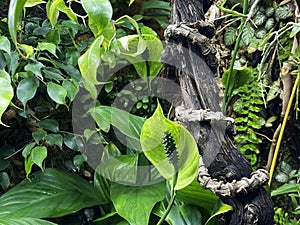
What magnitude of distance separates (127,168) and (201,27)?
406 millimetres

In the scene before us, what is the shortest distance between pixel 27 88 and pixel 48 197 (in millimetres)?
264

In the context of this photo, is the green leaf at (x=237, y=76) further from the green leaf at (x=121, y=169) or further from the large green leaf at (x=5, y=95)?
the large green leaf at (x=5, y=95)

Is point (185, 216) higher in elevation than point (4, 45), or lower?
lower

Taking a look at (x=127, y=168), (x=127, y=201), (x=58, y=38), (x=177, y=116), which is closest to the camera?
(x=177, y=116)

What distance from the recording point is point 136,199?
89cm

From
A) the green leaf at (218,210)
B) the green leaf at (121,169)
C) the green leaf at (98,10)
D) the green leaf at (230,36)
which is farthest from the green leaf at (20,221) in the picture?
the green leaf at (230,36)

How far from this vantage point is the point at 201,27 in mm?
776

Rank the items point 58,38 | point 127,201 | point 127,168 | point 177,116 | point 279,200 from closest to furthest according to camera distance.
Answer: point 177,116
point 127,201
point 127,168
point 58,38
point 279,200

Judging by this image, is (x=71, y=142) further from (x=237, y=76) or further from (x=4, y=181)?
(x=237, y=76)

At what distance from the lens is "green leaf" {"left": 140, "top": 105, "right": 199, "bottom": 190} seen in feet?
2.04

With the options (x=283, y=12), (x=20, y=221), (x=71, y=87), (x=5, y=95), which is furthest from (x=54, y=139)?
(x=283, y=12)

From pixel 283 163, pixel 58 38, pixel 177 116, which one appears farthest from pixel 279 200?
pixel 58 38

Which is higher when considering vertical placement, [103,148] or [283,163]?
[103,148]

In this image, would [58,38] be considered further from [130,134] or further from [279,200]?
[279,200]
